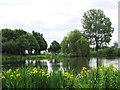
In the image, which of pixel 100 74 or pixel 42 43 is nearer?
pixel 100 74

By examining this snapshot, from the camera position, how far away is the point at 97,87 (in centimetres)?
392

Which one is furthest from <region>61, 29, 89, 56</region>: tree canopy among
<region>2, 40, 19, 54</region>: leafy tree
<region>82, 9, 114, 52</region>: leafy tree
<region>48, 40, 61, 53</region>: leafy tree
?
<region>48, 40, 61, 53</region>: leafy tree

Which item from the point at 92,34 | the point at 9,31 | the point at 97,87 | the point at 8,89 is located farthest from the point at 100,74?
the point at 9,31

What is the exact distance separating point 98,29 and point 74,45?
1060 cm

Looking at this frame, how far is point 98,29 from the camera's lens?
124 ft

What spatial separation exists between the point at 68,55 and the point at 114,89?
28.4 metres

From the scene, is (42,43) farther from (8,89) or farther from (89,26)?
(8,89)

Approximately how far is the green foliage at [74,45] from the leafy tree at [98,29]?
20.3 ft

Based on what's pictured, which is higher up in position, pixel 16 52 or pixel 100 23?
pixel 100 23

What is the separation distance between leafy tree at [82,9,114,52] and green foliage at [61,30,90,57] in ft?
20.3

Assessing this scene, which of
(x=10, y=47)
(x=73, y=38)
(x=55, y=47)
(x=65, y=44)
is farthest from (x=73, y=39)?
(x=55, y=47)

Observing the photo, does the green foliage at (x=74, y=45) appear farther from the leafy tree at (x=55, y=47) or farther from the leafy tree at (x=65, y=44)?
the leafy tree at (x=55, y=47)

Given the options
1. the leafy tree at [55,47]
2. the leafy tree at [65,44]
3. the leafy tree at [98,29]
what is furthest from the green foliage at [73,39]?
the leafy tree at [55,47]

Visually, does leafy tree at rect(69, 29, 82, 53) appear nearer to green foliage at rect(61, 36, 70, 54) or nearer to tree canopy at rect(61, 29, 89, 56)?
tree canopy at rect(61, 29, 89, 56)
